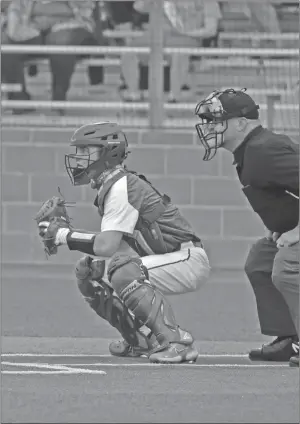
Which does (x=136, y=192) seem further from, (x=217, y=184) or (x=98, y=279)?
(x=217, y=184)

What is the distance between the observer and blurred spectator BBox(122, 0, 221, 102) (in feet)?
45.3

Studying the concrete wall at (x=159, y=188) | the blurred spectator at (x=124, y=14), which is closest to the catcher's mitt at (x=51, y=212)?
the concrete wall at (x=159, y=188)

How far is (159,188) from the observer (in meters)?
13.4

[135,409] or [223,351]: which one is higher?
[135,409]

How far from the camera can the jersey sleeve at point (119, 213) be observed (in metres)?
8.04

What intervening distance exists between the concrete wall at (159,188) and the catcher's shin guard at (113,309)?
16.1 feet

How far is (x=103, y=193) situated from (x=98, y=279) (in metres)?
0.50

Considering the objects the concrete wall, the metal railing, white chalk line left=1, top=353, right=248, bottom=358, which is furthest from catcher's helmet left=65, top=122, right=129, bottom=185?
the metal railing

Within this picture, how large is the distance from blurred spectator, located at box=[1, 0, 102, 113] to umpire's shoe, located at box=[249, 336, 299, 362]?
626cm

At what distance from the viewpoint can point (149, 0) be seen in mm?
13594

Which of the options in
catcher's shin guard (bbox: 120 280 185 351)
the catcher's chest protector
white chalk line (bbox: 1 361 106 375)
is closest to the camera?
white chalk line (bbox: 1 361 106 375)

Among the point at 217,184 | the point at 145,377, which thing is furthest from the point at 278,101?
the point at 145,377

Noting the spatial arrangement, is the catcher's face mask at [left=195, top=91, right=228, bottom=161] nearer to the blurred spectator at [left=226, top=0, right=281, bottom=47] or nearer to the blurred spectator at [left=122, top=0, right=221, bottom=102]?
the blurred spectator at [left=122, top=0, right=221, bottom=102]

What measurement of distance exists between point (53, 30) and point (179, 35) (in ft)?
3.93
